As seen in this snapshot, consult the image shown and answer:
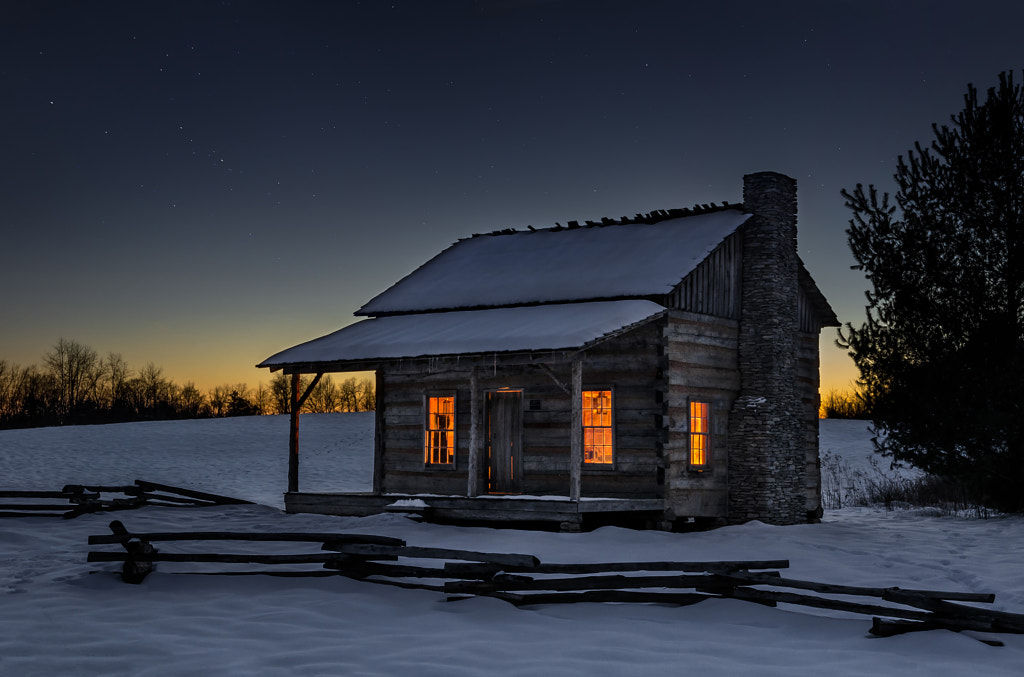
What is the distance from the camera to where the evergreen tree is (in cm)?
2081

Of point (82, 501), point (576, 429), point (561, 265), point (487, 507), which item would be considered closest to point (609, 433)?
point (576, 429)

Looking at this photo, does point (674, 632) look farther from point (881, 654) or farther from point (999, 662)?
point (999, 662)

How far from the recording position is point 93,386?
2746 inches

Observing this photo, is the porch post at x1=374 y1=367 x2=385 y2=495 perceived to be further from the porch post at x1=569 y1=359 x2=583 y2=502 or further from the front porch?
the porch post at x1=569 y1=359 x2=583 y2=502

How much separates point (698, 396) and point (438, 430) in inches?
210

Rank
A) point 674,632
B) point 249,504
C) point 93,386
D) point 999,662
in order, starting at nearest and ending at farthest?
point 999,662 → point 674,632 → point 249,504 → point 93,386

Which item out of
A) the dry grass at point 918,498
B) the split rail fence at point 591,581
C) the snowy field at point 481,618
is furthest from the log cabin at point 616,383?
the split rail fence at point 591,581

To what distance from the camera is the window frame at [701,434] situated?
1925cm

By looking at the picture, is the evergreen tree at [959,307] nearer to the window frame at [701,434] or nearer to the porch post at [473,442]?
the window frame at [701,434]

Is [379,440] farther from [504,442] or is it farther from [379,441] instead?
[504,442]

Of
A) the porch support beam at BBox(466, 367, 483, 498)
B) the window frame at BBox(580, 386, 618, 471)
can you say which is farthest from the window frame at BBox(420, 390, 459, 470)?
the window frame at BBox(580, 386, 618, 471)

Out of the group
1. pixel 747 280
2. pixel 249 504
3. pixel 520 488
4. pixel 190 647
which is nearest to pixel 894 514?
pixel 747 280

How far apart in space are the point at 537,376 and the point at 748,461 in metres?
4.47

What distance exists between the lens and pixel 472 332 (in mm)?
19344
